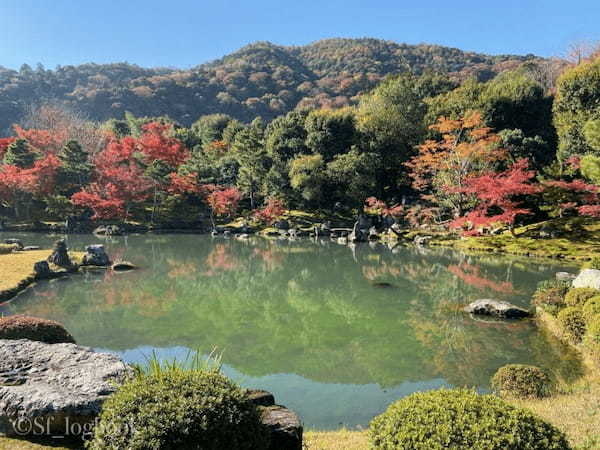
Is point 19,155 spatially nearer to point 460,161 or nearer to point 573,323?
point 460,161

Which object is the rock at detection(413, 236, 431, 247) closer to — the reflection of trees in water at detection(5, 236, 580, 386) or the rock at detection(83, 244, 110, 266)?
the reflection of trees in water at detection(5, 236, 580, 386)

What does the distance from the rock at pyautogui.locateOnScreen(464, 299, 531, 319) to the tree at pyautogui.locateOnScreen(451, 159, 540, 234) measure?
15.7 metres

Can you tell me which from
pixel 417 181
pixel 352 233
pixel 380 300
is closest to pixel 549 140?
pixel 417 181

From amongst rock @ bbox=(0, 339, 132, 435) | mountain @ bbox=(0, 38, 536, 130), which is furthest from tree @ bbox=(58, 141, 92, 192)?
mountain @ bbox=(0, 38, 536, 130)

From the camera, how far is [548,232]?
90.5ft

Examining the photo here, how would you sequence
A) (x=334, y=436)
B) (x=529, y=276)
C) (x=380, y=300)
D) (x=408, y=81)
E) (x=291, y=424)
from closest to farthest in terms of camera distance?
(x=291, y=424) < (x=334, y=436) < (x=380, y=300) < (x=529, y=276) < (x=408, y=81)

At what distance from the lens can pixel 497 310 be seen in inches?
535

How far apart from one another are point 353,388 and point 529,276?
15.4 meters

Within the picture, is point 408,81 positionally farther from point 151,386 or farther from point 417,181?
point 151,386

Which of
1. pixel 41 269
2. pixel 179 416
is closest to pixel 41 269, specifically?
pixel 41 269

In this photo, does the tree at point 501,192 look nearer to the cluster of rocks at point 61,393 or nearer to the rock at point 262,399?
the rock at point 262,399

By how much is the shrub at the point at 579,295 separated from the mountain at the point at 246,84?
79167mm

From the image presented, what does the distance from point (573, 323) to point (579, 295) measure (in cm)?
96

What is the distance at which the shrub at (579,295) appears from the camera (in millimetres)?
10595
